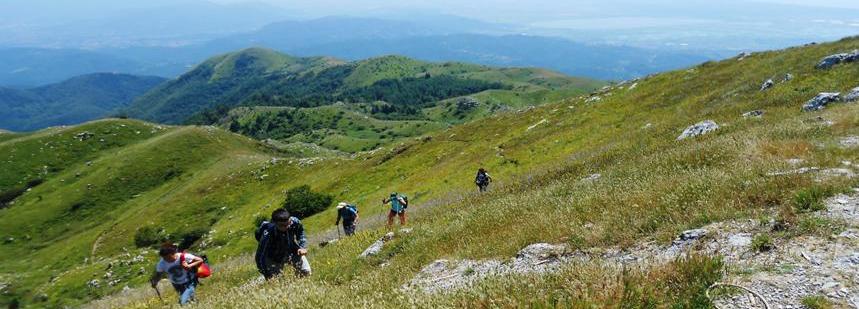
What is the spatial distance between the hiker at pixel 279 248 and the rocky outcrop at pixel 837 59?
39106 mm

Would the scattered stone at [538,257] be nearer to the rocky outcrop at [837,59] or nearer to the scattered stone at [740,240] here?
the scattered stone at [740,240]

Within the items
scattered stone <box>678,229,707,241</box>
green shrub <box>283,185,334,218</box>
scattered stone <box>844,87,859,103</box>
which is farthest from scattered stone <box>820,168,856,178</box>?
green shrub <box>283,185,334,218</box>

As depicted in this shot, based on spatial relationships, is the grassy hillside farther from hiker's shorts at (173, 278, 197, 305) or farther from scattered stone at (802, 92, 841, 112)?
scattered stone at (802, 92, 841, 112)

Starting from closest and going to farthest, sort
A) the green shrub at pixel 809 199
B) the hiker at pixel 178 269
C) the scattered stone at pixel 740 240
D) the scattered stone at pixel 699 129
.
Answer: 1. the scattered stone at pixel 740 240
2. the green shrub at pixel 809 199
3. the hiker at pixel 178 269
4. the scattered stone at pixel 699 129

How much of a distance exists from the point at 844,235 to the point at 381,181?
45.9m

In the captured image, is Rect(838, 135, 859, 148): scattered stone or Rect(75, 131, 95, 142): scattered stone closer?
Rect(838, 135, 859, 148): scattered stone

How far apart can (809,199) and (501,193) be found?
11.6 meters

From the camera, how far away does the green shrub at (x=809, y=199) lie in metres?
7.81

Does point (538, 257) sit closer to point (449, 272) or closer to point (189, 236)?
point (449, 272)

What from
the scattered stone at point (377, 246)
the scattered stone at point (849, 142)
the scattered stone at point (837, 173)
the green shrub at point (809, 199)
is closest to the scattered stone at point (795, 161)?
the scattered stone at point (837, 173)

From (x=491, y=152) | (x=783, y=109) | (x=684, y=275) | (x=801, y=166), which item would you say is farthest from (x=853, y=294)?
(x=491, y=152)

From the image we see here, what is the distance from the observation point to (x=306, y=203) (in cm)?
4988

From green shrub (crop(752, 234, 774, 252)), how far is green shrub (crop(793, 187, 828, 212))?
61.8 inches

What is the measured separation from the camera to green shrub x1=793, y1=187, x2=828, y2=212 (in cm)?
781
